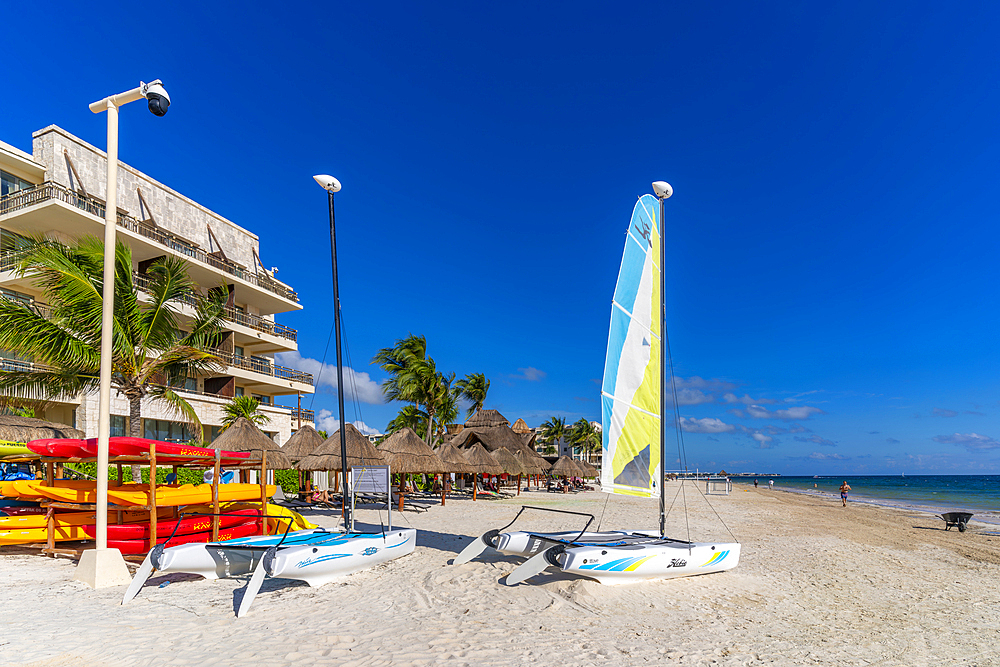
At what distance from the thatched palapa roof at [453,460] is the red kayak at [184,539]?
1110 cm

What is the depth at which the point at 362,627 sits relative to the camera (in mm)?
6582

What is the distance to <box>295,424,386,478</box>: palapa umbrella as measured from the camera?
55.4ft

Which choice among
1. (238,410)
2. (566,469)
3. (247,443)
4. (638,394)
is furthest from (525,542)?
(566,469)

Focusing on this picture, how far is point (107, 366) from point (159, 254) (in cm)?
2116

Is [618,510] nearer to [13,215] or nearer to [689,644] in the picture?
[689,644]

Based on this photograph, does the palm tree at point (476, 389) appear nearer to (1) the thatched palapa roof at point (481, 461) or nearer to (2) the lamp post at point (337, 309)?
(1) the thatched palapa roof at point (481, 461)

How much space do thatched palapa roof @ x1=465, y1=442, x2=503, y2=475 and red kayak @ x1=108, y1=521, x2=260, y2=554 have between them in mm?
13320

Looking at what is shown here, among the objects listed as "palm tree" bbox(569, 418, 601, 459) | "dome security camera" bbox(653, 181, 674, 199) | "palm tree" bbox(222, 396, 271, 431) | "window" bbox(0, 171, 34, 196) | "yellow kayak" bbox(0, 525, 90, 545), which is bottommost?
"palm tree" bbox(569, 418, 601, 459)

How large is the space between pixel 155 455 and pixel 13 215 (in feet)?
57.4

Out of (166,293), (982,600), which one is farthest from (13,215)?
(982,600)

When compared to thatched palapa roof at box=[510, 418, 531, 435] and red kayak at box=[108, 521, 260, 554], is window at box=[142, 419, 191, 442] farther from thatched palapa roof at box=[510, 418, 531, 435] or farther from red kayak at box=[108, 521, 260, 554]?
thatched palapa roof at box=[510, 418, 531, 435]

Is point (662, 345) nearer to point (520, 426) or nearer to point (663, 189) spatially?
point (663, 189)

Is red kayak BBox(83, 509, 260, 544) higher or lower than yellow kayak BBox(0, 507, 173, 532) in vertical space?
lower

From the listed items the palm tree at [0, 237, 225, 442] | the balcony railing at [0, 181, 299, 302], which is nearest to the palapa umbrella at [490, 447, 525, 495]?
the balcony railing at [0, 181, 299, 302]
